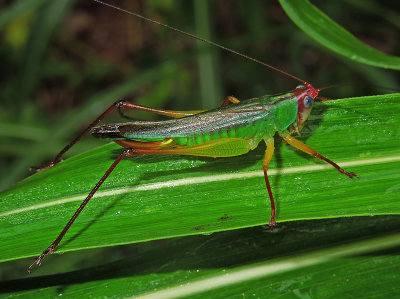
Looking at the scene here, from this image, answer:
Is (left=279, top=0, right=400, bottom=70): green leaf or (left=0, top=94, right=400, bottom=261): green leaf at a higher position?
(left=279, top=0, right=400, bottom=70): green leaf

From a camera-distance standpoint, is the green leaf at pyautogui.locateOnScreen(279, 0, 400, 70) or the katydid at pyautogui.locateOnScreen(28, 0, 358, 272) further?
the katydid at pyautogui.locateOnScreen(28, 0, 358, 272)

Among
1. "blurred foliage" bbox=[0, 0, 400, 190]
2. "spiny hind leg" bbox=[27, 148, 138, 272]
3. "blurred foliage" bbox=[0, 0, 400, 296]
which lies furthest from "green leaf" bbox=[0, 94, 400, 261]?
"blurred foliage" bbox=[0, 0, 400, 296]

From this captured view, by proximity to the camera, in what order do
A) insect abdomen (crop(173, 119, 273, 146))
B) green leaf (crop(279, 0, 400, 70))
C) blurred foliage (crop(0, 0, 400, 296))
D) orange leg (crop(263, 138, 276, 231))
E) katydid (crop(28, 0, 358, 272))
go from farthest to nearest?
1. blurred foliage (crop(0, 0, 400, 296))
2. insect abdomen (crop(173, 119, 273, 146))
3. katydid (crop(28, 0, 358, 272))
4. green leaf (crop(279, 0, 400, 70))
5. orange leg (crop(263, 138, 276, 231))

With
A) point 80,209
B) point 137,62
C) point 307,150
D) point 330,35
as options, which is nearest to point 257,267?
point 307,150

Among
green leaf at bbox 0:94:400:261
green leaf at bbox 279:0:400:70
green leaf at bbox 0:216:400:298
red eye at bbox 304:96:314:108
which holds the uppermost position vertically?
green leaf at bbox 279:0:400:70

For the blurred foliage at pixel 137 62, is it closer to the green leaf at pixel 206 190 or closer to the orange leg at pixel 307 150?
the green leaf at pixel 206 190

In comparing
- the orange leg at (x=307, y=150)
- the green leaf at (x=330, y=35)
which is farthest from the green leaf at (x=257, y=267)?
the green leaf at (x=330, y=35)

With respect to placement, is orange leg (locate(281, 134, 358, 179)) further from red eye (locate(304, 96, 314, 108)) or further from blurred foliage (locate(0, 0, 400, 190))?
blurred foliage (locate(0, 0, 400, 190))
